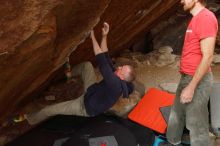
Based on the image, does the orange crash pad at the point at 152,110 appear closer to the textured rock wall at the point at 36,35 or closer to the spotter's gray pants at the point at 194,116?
the spotter's gray pants at the point at 194,116

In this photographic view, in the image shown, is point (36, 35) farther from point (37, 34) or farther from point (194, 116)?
point (194, 116)

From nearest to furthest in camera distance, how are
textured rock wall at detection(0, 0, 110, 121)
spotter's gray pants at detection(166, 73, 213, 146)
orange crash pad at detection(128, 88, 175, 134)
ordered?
textured rock wall at detection(0, 0, 110, 121) → spotter's gray pants at detection(166, 73, 213, 146) → orange crash pad at detection(128, 88, 175, 134)

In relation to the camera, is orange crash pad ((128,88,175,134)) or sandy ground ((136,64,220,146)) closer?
orange crash pad ((128,88,175,134))

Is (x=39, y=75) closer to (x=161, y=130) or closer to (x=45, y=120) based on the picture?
(x=45, y=120)

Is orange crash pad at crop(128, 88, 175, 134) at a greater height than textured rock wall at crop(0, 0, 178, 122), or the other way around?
textured rock wall at crop(0, 0, 178, 122)

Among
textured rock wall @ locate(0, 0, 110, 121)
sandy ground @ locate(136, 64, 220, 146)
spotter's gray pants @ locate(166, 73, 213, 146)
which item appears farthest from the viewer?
sandy ground @ locate(136, 64, 220, 146)

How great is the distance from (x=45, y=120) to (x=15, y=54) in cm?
201

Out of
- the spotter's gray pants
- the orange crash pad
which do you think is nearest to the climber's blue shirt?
the spotter's gray pants

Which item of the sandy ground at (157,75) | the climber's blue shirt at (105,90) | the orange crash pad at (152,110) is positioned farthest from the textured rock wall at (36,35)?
the sandy ground at (157,75)

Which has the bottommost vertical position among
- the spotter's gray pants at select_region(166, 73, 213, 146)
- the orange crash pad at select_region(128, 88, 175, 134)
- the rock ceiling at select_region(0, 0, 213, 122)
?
the orange crash pad at select_region(128, 88, 175, 134)

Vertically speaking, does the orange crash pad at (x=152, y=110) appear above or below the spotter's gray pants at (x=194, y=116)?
below

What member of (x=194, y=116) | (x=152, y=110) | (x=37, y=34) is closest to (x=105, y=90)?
(x=194, y=116)

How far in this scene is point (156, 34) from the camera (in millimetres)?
7453

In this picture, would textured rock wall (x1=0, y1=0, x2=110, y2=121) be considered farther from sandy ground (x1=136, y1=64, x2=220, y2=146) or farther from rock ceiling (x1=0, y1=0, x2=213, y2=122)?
sandy ground (x1=136, y1=64, x2=220, y2=146)
